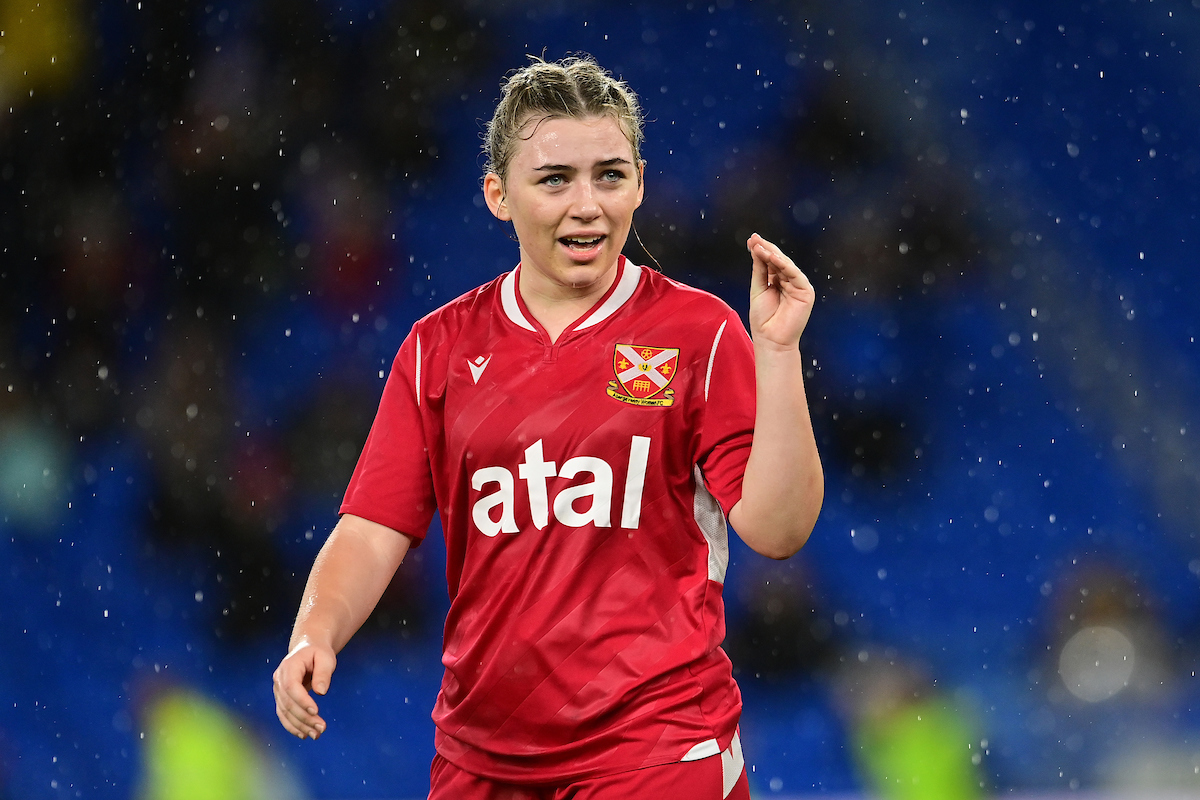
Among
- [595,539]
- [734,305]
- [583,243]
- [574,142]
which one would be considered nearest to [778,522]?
[595,539]

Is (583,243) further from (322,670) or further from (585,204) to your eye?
(322,670)

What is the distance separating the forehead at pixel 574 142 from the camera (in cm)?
169

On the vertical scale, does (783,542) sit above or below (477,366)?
below

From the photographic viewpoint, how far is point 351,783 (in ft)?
14.4

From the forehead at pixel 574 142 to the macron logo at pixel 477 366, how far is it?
0.26m

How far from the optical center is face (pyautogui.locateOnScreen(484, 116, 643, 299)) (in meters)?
1.69

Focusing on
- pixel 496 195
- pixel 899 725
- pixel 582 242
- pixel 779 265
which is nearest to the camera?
pixel 779 265

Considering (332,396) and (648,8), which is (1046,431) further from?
(332,396)

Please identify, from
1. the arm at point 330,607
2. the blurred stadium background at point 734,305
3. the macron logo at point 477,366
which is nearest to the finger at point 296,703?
the arm at point 330,607

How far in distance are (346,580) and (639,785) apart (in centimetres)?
46

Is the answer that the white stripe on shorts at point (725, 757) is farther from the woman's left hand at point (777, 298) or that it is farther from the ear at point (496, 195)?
the ear at point (496, 195)

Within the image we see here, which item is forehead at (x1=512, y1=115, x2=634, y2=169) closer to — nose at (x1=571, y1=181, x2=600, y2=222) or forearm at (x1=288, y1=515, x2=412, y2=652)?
nose at (x1=571, y1=181, x2=600, y2=222)

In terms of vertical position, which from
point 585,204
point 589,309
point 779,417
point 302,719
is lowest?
point 302,719

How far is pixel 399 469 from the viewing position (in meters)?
1.75
